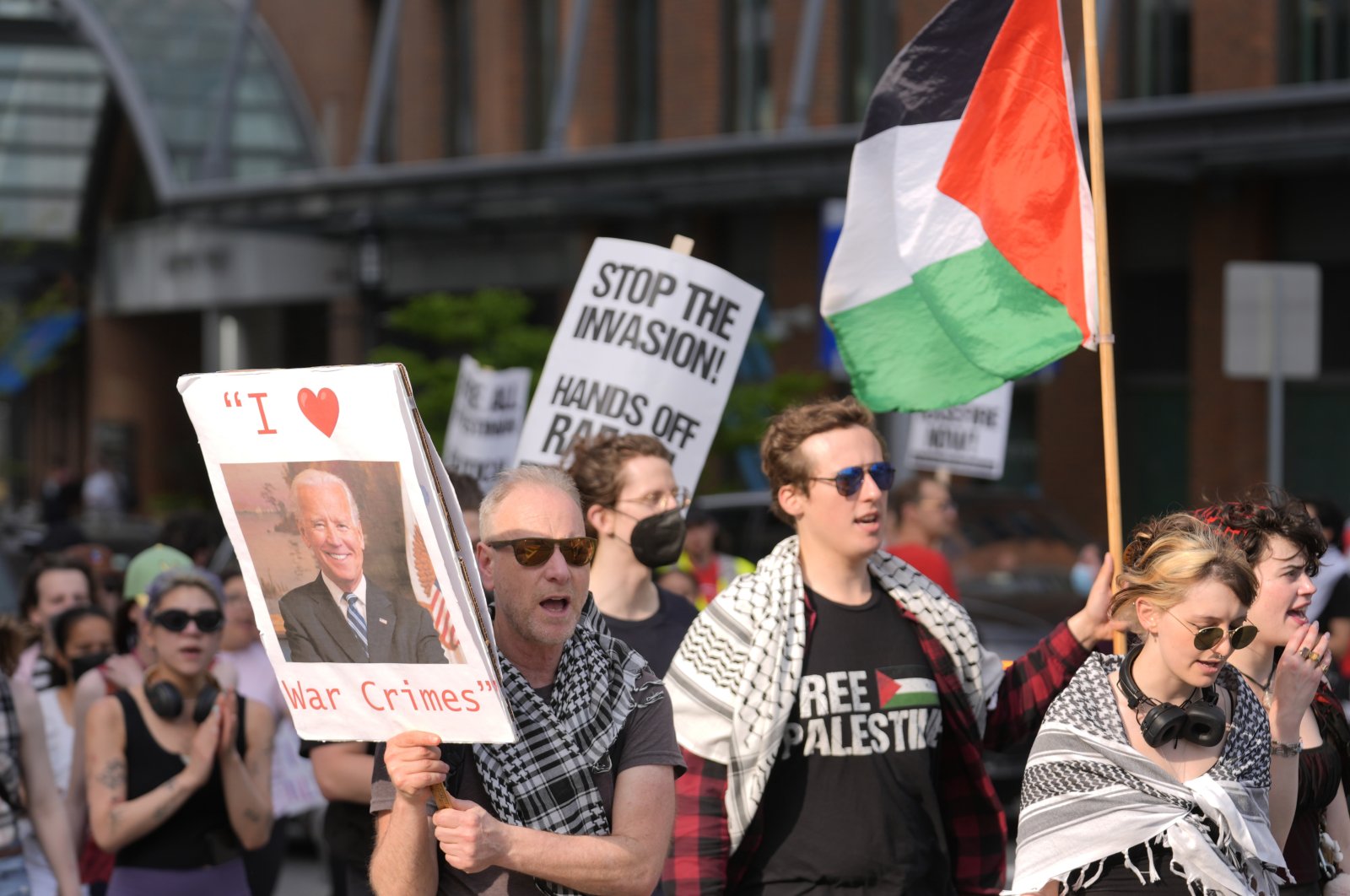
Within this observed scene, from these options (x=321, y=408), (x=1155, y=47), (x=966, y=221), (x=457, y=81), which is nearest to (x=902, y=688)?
(x=966, y=221)

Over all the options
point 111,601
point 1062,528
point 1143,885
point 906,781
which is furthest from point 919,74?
point 1062,528

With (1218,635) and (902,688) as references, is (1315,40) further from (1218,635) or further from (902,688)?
(1218,635)

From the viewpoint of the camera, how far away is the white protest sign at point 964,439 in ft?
44.8

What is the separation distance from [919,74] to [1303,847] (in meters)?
2.53

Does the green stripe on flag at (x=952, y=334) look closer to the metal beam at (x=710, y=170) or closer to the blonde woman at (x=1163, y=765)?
the blonde woman at (x=1163, y=765)

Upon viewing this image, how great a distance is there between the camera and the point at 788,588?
4723 mm

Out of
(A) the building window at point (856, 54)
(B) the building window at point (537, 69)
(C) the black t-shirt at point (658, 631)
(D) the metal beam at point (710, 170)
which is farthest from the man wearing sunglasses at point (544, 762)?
(B) the building window at point (537, 69)

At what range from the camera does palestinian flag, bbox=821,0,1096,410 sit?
5.44m

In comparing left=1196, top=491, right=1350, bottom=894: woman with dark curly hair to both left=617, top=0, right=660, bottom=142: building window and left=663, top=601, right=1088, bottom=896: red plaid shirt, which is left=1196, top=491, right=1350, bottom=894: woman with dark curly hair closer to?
left=663, top=601, right=1088, bottom=896: red plaid shirt

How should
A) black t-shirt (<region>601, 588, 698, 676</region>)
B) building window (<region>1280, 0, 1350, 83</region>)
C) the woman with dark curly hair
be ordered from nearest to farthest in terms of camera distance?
the woman with dark curly hair → black t-shirt (<region>601, 588, 698, 676</region>) → building window (<region>1280, 0, 1350, 83</region>)

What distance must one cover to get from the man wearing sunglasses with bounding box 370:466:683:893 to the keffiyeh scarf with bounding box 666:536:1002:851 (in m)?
0.77

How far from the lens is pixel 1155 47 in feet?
69.2

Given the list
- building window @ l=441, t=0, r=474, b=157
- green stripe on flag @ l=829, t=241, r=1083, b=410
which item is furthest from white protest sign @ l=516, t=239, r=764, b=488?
building window @ l=441, t=0, r=474, b=157

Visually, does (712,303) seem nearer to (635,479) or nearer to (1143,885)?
(635,479)
